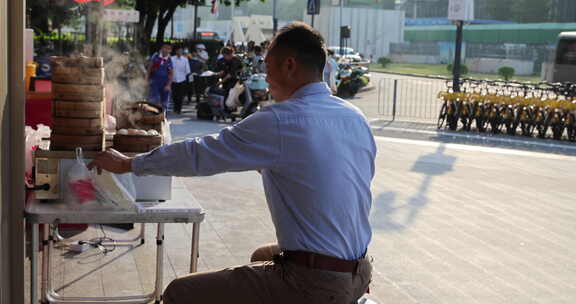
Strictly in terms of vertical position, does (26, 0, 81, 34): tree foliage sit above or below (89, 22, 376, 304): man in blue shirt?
above

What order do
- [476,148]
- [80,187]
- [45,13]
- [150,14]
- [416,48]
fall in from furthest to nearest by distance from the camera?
[416,48] < [45,13] < [150,14] < [476,148] < [80,187]

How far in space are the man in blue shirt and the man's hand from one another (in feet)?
0.35

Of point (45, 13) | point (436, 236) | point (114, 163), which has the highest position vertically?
point (45, 13)

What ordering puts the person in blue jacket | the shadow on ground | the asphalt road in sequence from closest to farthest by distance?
the asphalt road → the shadow on ground → the person in blue jacket

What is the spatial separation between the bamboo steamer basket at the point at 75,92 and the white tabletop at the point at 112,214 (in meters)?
0.51

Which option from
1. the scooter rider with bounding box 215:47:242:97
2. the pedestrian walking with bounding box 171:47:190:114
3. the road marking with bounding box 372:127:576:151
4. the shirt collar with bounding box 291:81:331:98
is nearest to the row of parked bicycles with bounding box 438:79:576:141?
the road marking with bounding box 372:127:576:151

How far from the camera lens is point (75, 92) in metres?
3.61

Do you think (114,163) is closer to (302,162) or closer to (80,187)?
(80,187)

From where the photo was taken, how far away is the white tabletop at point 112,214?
11.3 feet

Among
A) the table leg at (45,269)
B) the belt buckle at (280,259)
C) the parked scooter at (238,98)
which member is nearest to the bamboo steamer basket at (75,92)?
the table leg at (45,269)

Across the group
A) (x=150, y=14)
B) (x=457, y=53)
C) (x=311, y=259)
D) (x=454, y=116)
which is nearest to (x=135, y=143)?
(x=311, y=259)

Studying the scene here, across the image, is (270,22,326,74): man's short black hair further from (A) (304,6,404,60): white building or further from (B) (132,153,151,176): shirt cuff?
(A) (304,6,404,60): white building

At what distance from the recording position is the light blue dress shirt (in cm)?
275

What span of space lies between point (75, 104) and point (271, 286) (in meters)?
1.43
